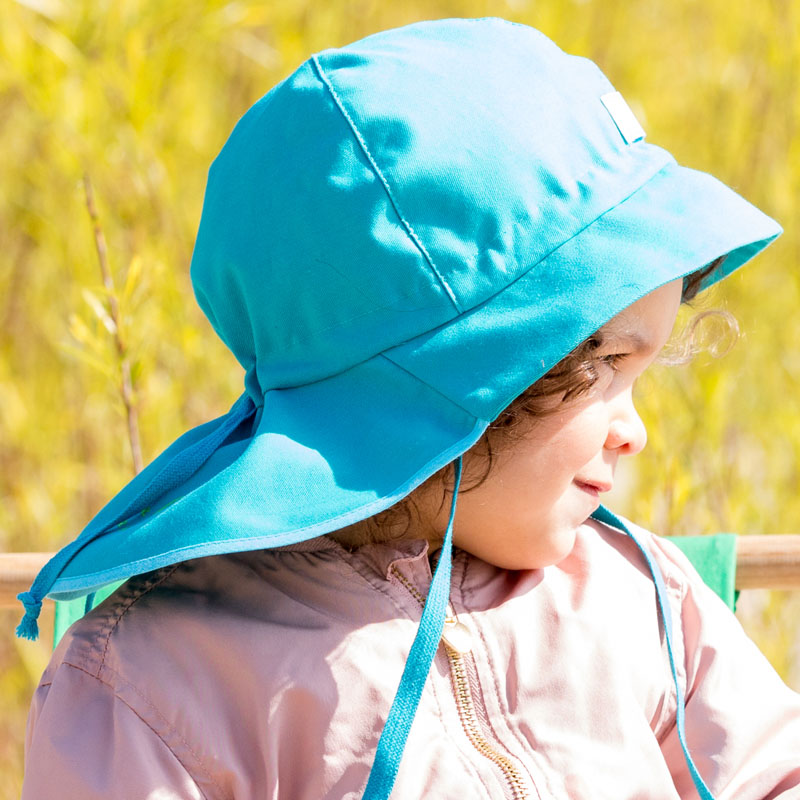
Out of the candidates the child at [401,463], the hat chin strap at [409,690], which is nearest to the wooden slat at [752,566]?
the child at [401,463]

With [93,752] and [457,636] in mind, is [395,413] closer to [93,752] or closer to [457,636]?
[457,636]

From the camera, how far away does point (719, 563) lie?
39.0 inches

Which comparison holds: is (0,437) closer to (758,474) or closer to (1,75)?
(1,75)

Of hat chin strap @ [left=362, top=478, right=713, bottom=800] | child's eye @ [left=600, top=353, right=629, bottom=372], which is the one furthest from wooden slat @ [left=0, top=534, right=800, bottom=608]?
hat chin strap @ [left=362, top=478, right=713, bottom=800]

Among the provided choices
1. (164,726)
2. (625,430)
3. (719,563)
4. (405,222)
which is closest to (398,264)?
(405,222)

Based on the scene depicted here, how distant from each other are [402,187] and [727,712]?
0.50m

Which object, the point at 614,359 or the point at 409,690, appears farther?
the point at 614,359

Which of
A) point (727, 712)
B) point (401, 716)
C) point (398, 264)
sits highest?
point (398, 264)

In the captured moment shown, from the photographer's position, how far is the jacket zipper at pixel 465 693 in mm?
790

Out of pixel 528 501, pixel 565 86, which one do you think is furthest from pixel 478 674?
pixel 565 86

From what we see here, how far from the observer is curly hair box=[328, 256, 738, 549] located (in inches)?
31.4

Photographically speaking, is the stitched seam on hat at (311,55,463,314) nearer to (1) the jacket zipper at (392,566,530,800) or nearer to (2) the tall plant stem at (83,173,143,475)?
(1) the jacket zipper at (392,566,530,800)

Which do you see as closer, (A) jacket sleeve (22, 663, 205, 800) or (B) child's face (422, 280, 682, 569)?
(A) jacket sleeve (22, 663, 205, 800)

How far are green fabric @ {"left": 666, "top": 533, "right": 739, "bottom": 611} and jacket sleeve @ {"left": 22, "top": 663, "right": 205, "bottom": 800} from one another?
0.49m
